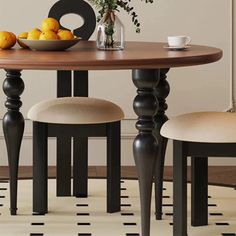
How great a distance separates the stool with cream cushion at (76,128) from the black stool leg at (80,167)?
0.25 metres

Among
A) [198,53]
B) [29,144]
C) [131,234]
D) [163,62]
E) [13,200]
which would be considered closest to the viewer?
[163,62]

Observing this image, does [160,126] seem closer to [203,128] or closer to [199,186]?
[199,186]

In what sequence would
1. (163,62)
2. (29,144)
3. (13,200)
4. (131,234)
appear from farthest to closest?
(29,144)
(13,200)
(131,234)
(163,62)

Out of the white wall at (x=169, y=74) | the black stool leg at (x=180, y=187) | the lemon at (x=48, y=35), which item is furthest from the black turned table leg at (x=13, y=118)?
the white wall at (x=169, y=74)

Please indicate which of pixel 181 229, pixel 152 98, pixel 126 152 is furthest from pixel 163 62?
pixel 126 152

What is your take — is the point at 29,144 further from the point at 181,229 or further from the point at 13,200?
the point at 181,229

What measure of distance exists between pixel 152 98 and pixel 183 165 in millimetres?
305

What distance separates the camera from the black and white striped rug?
3789 millimetres

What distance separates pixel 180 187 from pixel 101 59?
2.06ft

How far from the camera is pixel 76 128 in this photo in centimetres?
409

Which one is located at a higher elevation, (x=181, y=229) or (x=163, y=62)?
(x=163, y=62)

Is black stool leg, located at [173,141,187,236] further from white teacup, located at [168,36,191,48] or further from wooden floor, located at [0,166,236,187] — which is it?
wooden floor, located at [0,166,236,187]

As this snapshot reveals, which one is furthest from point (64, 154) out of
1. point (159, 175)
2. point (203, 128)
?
point (203, 128)

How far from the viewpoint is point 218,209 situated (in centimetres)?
418
